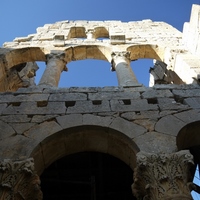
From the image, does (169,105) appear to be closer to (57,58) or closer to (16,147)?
(16,147)

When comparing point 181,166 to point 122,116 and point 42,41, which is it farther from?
point 42,41

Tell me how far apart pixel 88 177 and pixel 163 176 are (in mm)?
4098

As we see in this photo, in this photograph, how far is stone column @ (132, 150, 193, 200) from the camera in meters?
4.61

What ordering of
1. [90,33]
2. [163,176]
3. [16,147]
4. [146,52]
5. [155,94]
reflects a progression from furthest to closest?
[90,33]
[146,52]
[155,94]
[16,147]
[163,176]

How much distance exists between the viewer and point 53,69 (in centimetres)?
938

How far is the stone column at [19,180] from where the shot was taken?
4.66 metres

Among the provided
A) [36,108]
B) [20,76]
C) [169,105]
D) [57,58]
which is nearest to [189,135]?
[169,105]

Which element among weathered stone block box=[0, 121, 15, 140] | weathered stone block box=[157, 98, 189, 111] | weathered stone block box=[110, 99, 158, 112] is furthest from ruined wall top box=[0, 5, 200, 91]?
weathered stone block box=[0, 121, 15, 140]

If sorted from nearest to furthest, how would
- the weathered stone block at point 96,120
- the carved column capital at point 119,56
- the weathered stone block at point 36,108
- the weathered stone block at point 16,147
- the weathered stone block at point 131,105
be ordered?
the weathered stone block at point 16,147 < the weathered stone block at point 96,120 < the weathered stone block at point 36,108 < the weathered stone block at point 131,105 < the carved column capital at point 119,56

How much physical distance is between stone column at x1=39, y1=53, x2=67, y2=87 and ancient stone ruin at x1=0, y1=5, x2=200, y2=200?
3 cm

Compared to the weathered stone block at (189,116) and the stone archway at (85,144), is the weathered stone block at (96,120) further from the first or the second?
the weathered stone block at (189,116)

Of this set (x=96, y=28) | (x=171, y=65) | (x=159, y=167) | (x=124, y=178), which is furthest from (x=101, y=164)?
(x=96, y=28)

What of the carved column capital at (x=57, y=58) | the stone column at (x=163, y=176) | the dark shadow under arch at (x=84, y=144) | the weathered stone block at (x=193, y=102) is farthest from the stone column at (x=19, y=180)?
the carved column capital at (x=57, y=58)

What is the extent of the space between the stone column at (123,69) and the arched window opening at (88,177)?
222cm
